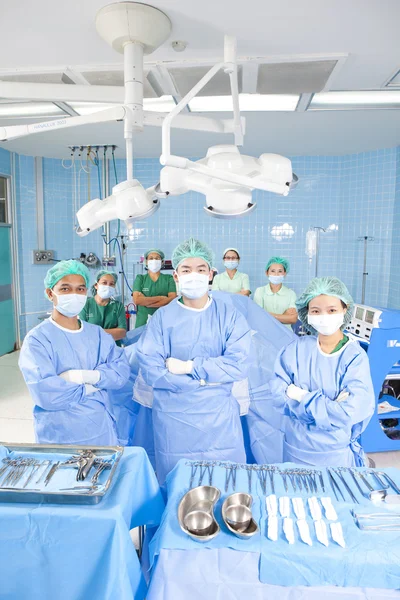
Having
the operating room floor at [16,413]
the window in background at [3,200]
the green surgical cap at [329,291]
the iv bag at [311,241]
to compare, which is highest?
the window in background at [3,200]

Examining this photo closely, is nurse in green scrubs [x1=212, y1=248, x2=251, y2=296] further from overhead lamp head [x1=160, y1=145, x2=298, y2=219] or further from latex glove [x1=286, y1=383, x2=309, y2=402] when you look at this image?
overhead lamp head [x1=160, y1=145, x2=298, y2=219]

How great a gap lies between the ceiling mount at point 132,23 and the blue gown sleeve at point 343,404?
1.58m

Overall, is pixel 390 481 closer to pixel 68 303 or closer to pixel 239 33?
pixel 68 303

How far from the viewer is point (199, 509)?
126 centimetres

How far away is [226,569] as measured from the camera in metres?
1.08

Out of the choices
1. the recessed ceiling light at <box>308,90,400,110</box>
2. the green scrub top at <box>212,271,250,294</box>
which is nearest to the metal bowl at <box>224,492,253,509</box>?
the recessed ceiling light at <box>308,90,400,110</box>

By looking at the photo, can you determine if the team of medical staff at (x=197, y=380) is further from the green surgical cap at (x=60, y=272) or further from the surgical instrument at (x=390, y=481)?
the surgical instrument at (x=390, y=481)

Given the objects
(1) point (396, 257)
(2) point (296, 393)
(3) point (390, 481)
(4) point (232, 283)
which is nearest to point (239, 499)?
(3) point (390, 481)

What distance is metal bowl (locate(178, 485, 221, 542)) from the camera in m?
1.15

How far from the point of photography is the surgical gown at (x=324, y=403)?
1.72 meters

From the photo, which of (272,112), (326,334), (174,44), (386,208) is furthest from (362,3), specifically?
(386,208)

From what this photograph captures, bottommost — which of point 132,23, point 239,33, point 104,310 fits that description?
point 104,310

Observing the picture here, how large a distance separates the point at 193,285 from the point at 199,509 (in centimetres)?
112

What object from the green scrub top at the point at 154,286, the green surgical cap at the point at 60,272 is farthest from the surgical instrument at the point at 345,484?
the green scrub top at the point at 154,286
